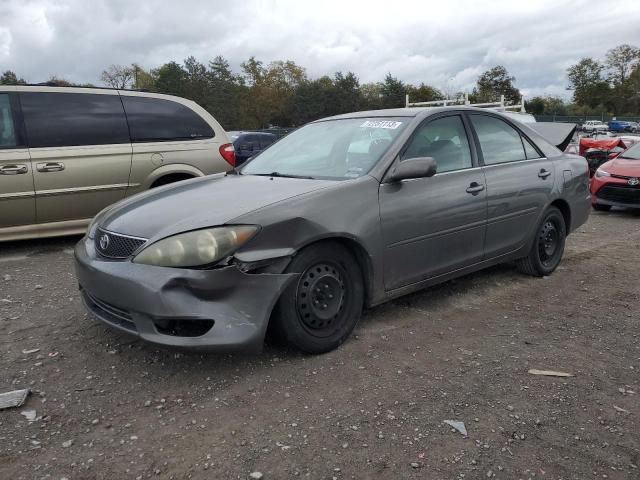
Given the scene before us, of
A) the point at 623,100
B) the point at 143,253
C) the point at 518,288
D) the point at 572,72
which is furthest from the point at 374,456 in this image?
the point at 572,72

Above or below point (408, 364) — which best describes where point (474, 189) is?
above

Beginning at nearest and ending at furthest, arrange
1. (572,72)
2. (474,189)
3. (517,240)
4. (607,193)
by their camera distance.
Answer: (474,189) → (517,240) → (607,193) → (572,72)

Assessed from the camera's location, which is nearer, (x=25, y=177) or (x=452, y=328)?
(x=452, y=328)

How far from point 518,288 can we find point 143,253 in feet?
10.8

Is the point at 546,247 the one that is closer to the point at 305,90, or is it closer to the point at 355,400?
the point at 355,400

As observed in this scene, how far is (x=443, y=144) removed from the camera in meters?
4.25

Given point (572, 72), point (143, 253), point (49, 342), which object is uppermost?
point (572, 72)

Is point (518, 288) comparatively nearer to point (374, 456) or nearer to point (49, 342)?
point (374, 456)

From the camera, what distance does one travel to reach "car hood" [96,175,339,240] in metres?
3.13

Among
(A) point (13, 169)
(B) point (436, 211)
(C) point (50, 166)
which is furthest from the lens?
(C) point (50, 166)

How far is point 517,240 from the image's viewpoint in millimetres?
4801

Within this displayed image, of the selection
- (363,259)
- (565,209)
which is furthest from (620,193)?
(363,259)

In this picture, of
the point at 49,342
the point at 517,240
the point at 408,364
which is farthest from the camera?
the point at 517,240

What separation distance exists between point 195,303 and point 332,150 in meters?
1.75
